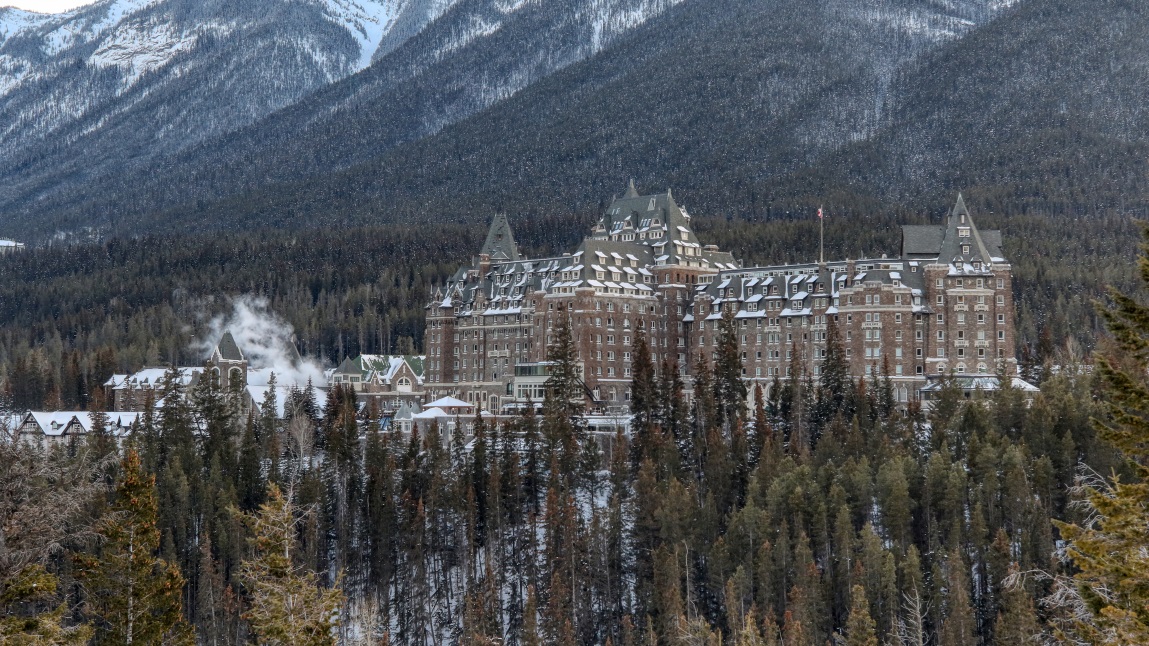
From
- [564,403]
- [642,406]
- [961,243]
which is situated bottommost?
[642,406]

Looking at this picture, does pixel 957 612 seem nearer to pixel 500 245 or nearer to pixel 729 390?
pixel 729 390

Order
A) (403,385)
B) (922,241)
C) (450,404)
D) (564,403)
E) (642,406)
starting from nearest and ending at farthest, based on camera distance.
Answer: (642,406) → (564,403) → (922,241) → (450,404) → (403,385)

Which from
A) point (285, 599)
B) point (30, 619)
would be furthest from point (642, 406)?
point (30, 619)

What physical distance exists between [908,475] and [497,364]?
7083 cm

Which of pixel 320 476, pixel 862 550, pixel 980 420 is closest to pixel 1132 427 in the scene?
pixel 862 550

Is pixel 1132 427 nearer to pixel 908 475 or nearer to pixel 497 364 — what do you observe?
pixel 908 475

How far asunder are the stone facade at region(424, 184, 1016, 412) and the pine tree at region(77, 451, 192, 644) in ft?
347

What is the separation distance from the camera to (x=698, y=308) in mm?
168750

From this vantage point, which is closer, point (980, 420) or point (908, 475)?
point (908, 475)

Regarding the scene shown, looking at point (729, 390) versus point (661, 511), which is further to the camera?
point (729, 390)

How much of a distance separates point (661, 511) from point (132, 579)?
2957 inches

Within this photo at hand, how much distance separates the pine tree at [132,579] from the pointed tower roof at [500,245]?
459ft

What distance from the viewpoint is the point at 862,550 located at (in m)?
109

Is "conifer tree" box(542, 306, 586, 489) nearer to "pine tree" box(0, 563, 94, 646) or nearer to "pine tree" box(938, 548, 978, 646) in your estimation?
"pine tree" box(938, 548, 978, 646)
